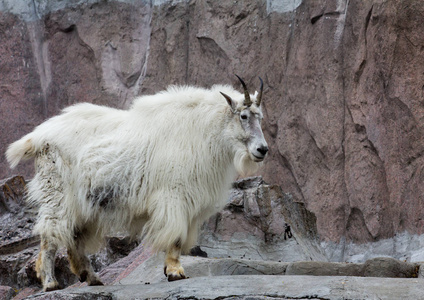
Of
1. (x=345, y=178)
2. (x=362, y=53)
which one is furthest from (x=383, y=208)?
(x=362, y=53)

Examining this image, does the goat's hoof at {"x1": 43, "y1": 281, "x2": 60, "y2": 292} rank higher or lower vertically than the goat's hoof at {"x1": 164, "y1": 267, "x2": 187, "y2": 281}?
lower

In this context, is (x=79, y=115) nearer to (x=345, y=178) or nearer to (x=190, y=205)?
(x=190, y=205)

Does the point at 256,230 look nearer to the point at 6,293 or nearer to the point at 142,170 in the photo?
the point at 142,170

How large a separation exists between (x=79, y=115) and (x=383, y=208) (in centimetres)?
418

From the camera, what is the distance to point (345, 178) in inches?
339

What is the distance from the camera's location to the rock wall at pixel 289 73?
25.6ft

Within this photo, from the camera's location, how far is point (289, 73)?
9.52 meters

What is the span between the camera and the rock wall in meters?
7.79

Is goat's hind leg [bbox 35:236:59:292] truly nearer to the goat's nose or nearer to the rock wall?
the goat's nose

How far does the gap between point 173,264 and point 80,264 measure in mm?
1092

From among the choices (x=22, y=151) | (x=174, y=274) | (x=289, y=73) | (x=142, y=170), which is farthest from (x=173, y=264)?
(x=289, y=73)

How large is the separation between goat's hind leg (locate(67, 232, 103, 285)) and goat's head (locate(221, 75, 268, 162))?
1883 mm

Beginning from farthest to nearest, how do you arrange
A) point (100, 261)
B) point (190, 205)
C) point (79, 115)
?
point (100, 261), point (79, 115), point (190, 205)

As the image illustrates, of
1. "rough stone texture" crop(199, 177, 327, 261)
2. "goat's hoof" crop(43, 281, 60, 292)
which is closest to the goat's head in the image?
"rough stone texture" crop(199, 177, 327, 261)
